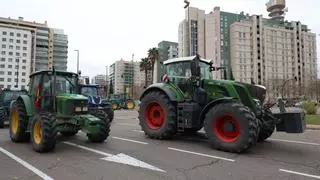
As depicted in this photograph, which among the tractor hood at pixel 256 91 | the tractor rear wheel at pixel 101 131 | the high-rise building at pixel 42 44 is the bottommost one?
the tractor rear wheel at pixel 101 131

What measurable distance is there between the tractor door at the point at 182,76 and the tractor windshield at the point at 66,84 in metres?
3.42

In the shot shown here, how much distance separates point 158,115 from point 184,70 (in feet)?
6.38

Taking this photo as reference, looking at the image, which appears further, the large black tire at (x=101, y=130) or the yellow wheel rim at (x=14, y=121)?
the yellow wheel rim at (x=14, y=121)

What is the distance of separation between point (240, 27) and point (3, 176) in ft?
409

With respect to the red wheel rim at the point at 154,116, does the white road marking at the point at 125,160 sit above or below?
below

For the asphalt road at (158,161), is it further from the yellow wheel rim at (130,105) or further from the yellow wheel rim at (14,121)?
the yellow wheel rim at (130,105)

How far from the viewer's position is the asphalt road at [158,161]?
23.8ft

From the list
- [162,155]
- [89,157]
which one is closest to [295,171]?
[162,155]

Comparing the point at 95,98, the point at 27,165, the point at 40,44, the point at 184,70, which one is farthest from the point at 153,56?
the point at 27,165

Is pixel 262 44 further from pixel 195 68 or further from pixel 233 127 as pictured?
pixel 233 127

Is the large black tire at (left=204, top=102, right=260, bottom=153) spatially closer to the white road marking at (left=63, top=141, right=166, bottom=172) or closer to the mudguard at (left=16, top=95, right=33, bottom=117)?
the white road marking at (left=63, top=141, right=166, bottom=172)

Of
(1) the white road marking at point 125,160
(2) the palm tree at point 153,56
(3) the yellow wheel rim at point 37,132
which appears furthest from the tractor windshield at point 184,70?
(2) the palm tree at point 153,56

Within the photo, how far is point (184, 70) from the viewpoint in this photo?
12.1m

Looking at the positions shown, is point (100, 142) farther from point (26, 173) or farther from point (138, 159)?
point (26, 173)
